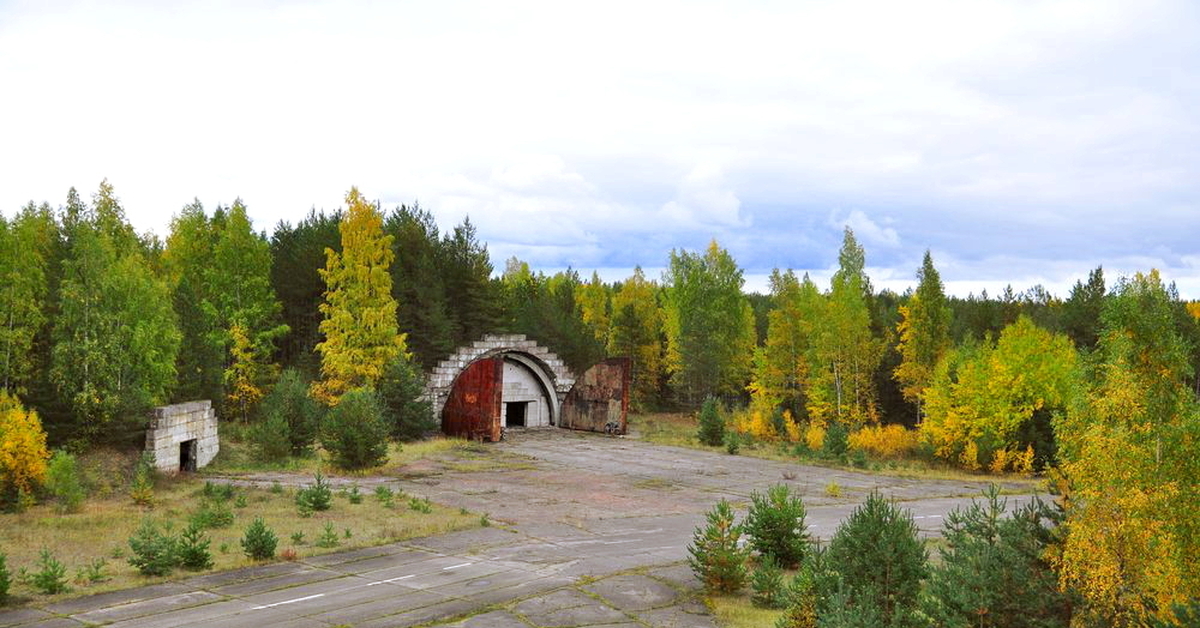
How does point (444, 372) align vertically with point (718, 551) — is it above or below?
above

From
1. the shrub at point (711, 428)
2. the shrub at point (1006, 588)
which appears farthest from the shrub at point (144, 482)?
the shrub at point (711, 428)

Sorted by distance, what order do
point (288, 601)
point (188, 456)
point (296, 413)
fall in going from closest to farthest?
point (288, 601) < point (188, 456) < point (296, 413)

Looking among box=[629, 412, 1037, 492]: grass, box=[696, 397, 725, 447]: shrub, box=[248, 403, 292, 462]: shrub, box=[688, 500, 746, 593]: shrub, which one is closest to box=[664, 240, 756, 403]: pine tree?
box=[629, 412, 1037, 492]: grass

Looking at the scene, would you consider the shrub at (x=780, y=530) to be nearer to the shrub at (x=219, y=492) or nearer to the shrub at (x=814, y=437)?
the shrub at (x=219, y=492)

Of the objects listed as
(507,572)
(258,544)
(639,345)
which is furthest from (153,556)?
(639,345)

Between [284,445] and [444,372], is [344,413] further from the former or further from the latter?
[444,372]

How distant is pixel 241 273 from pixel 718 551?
43.1 meters

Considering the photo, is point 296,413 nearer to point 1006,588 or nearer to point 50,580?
point 50,580

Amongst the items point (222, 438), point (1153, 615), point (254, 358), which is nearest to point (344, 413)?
point (222, 438)

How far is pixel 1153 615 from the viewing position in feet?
38.9

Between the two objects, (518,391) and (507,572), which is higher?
(518,391)

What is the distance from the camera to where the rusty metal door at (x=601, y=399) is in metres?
52.9

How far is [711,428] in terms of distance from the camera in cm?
4900

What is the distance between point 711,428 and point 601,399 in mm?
7840
